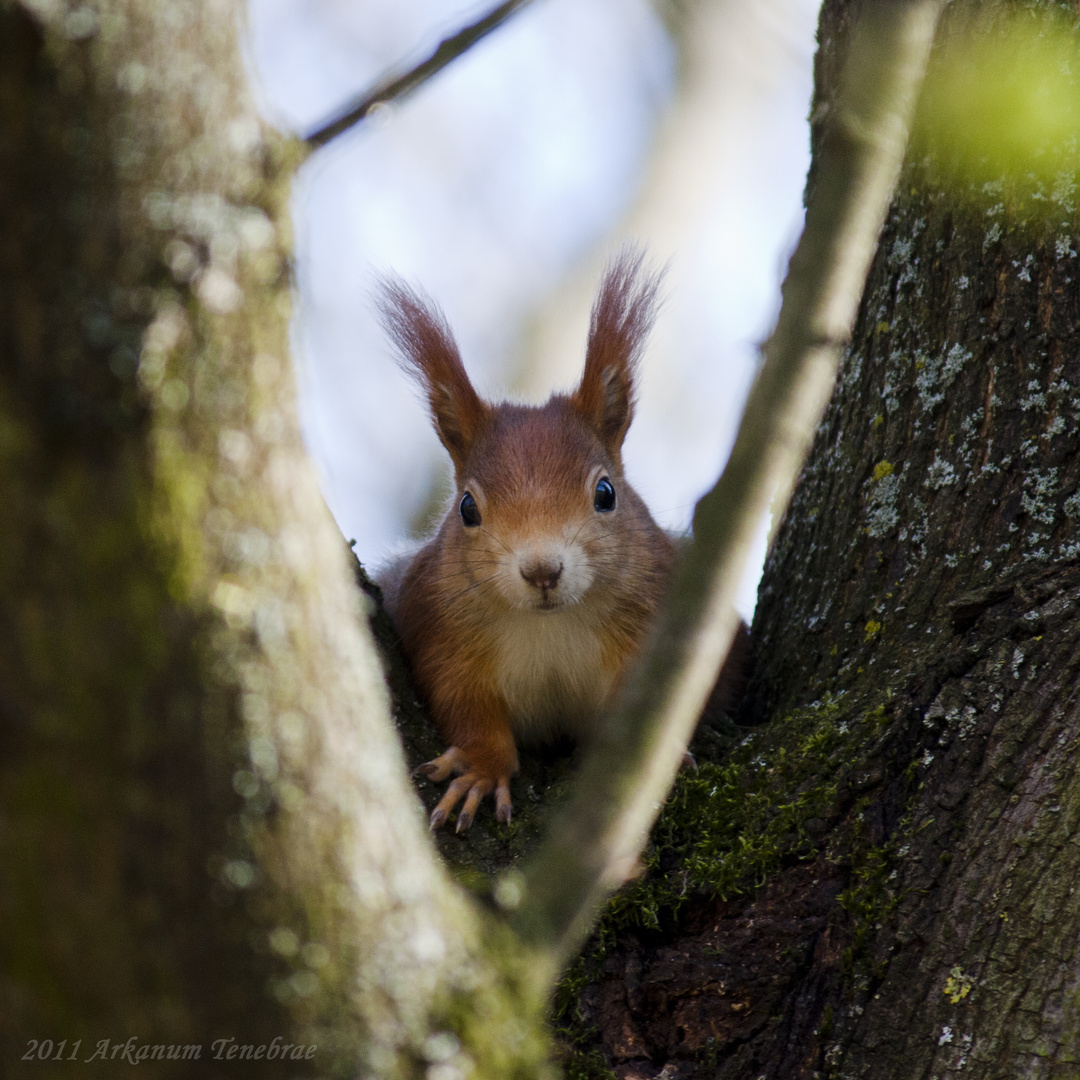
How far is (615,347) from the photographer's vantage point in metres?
3.58

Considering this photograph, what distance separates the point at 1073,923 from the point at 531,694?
1820 millimetres

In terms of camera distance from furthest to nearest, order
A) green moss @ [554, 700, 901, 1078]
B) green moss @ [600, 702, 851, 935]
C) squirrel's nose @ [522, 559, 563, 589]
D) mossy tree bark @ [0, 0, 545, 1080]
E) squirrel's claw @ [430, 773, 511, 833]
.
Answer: squirrel's nose @ [522, 559, 563, 589] < squirrel's claw @ [430, 773, 511, 833] < green moss @ [600, 702, 851, 935] < green moss @ [554, 700, 901, 1078] < mossy tree bark @ [0, 0, 545, 1080]

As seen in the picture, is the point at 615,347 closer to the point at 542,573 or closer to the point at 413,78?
the point at 542,573

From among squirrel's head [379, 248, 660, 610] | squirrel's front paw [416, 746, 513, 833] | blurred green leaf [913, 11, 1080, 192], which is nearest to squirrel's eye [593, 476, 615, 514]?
→ squirrel's head [379, 248, 660, 610]

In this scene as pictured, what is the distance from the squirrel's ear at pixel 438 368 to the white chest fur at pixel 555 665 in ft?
2.05

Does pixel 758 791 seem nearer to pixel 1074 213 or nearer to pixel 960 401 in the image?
pixel 960 401

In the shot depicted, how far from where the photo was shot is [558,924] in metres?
1.20

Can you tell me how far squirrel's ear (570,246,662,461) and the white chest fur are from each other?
66 centimetres

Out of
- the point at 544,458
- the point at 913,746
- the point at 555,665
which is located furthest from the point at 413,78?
the point at 555,665

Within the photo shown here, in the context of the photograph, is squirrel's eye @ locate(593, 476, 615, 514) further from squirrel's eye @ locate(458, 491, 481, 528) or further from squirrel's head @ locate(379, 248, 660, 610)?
squirrel's eye @ locate(458, 491, 481, 528)

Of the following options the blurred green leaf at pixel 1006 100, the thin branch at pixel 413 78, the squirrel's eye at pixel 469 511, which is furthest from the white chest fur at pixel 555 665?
the thin branch at pixel 413 78

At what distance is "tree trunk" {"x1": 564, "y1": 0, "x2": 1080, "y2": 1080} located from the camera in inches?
70.9

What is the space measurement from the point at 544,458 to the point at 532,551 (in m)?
0.48

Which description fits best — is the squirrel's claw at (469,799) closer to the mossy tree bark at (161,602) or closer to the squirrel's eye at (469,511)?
the squirrel's eye at (469,511)
